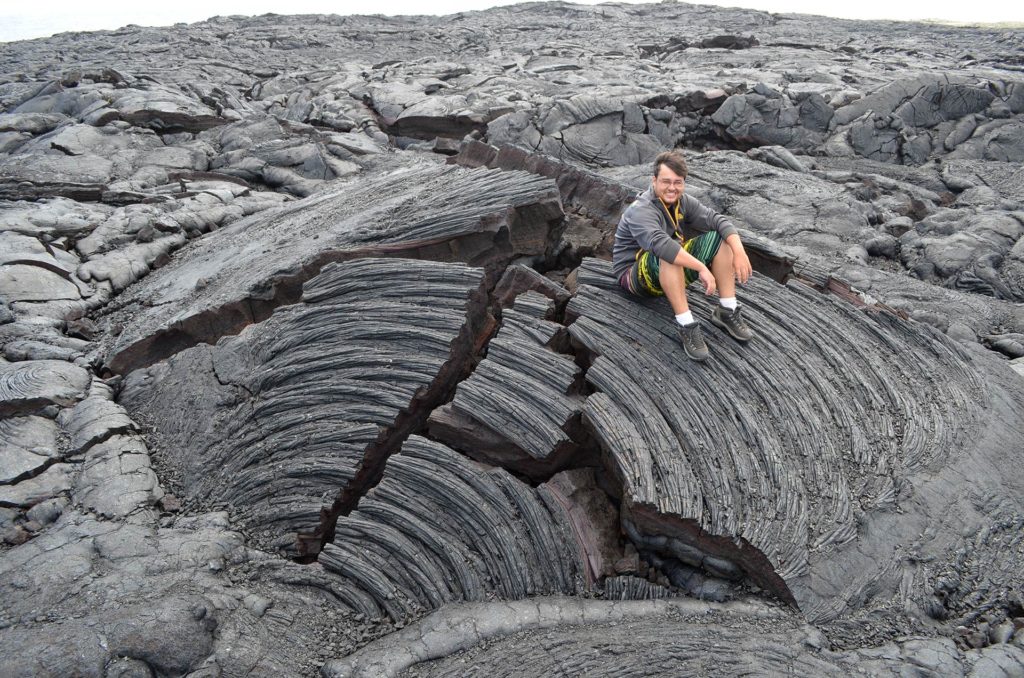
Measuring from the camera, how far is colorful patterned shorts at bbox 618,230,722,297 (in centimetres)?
509

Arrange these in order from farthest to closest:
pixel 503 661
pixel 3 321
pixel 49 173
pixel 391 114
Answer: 1. pixel 391 114
2. pixel 49 173
3. pixel 3 321
4. pixel 503 661

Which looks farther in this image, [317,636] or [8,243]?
[8,243]

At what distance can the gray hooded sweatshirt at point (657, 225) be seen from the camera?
4882 mm

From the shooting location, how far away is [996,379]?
5555mm

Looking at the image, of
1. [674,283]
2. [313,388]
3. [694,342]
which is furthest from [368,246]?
[694,342]

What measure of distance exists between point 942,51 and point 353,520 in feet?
80.3

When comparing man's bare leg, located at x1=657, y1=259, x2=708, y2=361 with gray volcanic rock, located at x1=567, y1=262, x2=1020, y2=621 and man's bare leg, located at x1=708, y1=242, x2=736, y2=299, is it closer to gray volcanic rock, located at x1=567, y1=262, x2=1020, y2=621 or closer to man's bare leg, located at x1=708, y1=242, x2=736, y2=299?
gray volcanic rock, located at x1=567, y1=262, x2=1020, y2=621

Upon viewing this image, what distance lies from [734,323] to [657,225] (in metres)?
1.03

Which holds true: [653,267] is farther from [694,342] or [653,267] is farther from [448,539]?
[448,539]

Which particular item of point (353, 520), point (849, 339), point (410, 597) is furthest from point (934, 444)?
point (353, 520)

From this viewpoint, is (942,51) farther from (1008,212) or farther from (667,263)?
(667,263)

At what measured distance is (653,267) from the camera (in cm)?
521

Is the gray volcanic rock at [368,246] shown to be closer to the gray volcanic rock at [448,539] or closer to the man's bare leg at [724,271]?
the man's bare leg at [724,271]

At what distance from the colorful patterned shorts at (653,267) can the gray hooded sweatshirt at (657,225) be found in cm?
9
